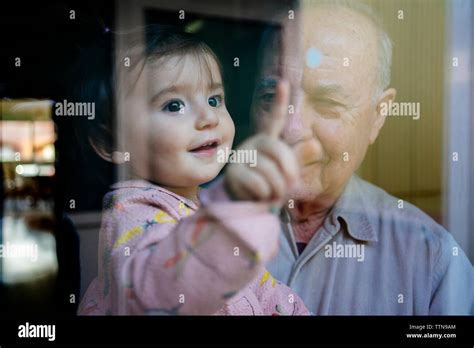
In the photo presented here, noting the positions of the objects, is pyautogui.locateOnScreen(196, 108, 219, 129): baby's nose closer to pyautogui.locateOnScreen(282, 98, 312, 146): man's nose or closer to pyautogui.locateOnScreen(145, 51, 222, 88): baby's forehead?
pyautogui.locateOnScreen(145, 51, 222, 88): baby's forehead

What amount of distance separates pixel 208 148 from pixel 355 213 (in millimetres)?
694

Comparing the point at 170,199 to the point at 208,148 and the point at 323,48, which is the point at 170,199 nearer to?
the point at 208,148

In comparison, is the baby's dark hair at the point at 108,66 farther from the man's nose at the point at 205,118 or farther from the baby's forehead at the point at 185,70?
the man's nose at the point at 205,118

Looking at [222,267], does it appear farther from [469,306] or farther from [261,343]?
[469,306]

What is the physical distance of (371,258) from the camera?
263cm

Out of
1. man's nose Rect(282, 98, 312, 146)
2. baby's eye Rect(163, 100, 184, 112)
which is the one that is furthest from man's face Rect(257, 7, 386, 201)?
baby's eye Rect(163, 100, 184, 112)

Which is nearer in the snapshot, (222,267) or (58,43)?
(222,267)

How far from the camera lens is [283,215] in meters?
2.60

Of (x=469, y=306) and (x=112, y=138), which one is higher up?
(x=112, y=138)

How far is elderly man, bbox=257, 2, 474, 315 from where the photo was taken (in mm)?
2568

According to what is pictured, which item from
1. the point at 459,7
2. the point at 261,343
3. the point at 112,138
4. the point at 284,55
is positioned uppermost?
the point at 459,7

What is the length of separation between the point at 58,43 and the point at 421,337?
6.64 feet

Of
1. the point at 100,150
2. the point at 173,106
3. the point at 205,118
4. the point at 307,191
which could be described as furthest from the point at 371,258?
the point at 100,150

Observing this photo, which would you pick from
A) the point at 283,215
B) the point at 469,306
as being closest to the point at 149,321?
the point at 283,215
